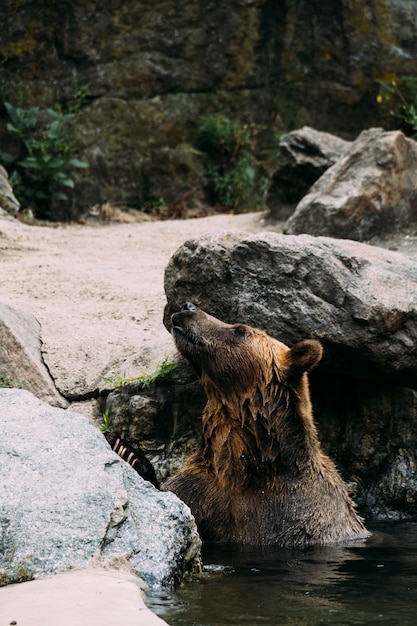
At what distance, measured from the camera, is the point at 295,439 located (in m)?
6.83

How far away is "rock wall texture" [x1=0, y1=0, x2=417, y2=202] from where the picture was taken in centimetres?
1540

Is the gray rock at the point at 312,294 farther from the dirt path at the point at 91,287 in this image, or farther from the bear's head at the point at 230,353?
the dirt path at the point at 91,287

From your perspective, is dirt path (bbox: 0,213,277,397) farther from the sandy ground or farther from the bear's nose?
the bear's nose

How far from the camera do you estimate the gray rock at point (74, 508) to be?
464cm

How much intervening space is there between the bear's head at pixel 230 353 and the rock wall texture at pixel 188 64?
8682 millimetres

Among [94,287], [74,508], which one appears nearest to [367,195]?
[94,287]

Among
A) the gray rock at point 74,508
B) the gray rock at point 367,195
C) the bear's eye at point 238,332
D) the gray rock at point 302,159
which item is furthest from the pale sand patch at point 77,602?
the gray rock at point 302,159

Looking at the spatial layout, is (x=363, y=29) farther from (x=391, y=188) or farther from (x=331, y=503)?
(x=331, y=503)

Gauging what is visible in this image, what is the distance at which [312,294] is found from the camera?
727 centimetres

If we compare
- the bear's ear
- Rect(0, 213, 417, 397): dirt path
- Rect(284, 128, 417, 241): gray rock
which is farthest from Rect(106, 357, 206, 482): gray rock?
Rect(284, 128, 417, 241): gray rock

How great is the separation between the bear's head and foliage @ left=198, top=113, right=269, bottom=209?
9.18 metres

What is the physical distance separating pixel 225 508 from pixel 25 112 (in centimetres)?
908

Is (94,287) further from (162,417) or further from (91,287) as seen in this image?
(162,417)

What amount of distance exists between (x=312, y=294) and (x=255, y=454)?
1.20m
